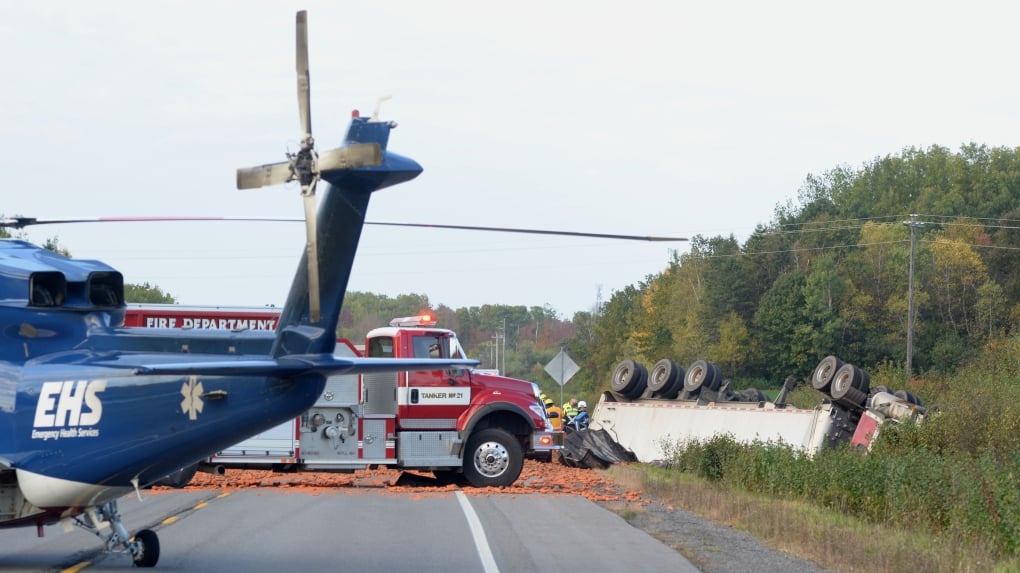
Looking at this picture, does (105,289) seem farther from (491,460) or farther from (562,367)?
(562,367)

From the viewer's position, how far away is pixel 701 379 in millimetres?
28891

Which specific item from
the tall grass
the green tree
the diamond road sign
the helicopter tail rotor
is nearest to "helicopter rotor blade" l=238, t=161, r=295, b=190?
the helicopter tail rotor

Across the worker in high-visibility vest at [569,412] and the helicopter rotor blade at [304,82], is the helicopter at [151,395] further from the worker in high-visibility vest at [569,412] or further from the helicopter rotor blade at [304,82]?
the worker in high-visibility vest at [569,412]

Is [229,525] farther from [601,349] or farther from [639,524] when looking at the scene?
[601,349]

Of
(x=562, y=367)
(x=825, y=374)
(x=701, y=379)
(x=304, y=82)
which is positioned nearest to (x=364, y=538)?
(x=304, y=82)

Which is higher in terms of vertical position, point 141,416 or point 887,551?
point 141,416

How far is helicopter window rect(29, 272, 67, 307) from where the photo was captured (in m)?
12.0

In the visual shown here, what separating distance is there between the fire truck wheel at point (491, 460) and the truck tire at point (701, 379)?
8.04 metres

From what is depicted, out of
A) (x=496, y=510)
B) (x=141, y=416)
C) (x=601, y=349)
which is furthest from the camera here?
(x=601, y=349)

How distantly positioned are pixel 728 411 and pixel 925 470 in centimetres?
993

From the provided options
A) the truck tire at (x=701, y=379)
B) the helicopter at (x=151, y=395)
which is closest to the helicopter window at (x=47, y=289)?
the helicopter at (x=151, y=395)

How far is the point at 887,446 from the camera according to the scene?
70.0 feet

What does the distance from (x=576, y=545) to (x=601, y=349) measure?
8579 cm

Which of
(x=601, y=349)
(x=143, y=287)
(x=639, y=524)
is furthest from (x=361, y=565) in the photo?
(x=601, y=349)
